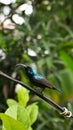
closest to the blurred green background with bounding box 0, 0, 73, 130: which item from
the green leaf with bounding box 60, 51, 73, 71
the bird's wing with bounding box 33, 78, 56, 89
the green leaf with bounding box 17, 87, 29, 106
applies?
the green leaf with bounding box 60, 51, 73, 71

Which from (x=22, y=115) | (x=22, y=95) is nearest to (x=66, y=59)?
(x=22, y=95)

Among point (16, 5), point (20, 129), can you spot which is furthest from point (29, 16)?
point (20, 129)

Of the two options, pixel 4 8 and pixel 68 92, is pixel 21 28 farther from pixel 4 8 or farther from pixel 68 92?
pixel 68 92

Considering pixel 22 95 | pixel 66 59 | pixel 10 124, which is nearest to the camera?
pixel 10 124

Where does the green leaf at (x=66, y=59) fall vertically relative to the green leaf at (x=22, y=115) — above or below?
above

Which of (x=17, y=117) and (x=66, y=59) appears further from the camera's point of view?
(x=66, y=59)

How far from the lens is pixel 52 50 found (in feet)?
6.01

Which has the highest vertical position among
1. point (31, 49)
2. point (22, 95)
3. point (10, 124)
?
point (31, 49)

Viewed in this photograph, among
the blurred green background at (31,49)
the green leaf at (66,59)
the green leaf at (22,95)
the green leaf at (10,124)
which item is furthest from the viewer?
the green leaf at (66,59)

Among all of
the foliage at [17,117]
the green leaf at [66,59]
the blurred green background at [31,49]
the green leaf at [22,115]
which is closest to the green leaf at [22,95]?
the foliage at [17,117]

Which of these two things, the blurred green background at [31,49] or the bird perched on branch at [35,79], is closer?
the bird perched on branch at [35,79]

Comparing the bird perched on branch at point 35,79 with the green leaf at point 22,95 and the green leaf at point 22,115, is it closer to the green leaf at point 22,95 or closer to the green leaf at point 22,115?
the green leaf at point 22,115

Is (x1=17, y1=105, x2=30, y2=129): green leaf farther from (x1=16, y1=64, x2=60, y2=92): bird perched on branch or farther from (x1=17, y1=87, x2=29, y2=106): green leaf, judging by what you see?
(x1=17, y1=87, x2=29, y2=106): green leaf

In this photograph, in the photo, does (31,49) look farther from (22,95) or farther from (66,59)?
(22,95)
